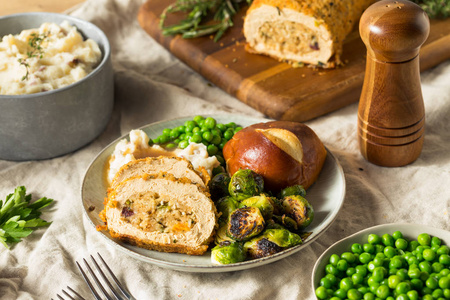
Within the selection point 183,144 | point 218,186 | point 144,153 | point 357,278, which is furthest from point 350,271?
point 144,153

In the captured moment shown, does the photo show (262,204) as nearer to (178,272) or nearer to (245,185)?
(245,185)

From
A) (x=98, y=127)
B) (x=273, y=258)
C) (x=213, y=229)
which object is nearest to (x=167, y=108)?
(x=98, y=127)

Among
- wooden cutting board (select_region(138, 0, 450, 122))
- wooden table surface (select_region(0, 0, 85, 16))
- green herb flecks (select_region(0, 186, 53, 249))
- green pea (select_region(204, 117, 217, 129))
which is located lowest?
wooden table surface (select_region(0, 0, 85, 16))

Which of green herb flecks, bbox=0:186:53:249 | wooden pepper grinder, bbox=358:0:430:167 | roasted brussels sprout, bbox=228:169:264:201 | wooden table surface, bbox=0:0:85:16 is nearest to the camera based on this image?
roasted brussels sprout, bbox=228:169:264:201

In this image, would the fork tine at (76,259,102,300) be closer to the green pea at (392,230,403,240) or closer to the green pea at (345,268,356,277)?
the green pea at (345,268,356,277)

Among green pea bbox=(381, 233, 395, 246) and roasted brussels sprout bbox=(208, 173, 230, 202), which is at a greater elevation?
green pea bbox=(381, 233, 395, 246)

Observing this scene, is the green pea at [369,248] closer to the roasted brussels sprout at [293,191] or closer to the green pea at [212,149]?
the roasted brussels sprout at [293,191]

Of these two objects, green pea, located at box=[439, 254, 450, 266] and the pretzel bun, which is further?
the pretzel bun

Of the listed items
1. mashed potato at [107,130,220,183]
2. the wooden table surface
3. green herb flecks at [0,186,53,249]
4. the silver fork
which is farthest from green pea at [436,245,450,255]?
the wooden table surface

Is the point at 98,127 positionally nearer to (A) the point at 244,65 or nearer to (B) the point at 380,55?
(A) the point at 244,65
